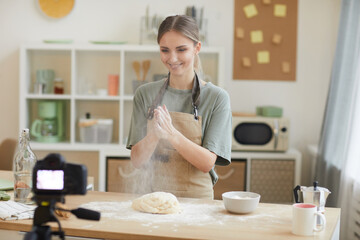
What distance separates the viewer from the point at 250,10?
4.56 m

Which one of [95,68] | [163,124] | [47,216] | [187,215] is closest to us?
[47,216]

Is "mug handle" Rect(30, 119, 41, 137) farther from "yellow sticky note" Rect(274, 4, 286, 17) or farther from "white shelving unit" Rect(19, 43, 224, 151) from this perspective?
"yellow sticky note" Rect(274, 4, 286, 17)

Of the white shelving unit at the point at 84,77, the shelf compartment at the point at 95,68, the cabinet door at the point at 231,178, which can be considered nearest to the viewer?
the cabinet door at the point at 231,178

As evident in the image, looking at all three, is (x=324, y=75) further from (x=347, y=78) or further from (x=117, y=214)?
(x=117, y=214)

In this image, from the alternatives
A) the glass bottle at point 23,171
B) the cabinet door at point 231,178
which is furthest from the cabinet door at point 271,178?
the glass bottle at point 23,171

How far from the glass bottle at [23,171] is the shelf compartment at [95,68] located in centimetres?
242

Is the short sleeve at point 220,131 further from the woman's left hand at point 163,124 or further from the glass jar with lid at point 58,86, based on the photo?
the glass jar with lid at point 58,86

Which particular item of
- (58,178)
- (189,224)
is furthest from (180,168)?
(58,178)

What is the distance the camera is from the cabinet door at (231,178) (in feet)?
13.6

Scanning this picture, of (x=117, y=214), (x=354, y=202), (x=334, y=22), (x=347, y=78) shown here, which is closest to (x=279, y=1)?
(x=334, y=22)

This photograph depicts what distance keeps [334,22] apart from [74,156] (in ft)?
8.08

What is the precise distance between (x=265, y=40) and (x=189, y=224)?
296 cm

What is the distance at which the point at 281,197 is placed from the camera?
4176 millimetres

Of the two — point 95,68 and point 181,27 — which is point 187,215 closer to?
point 181,27
